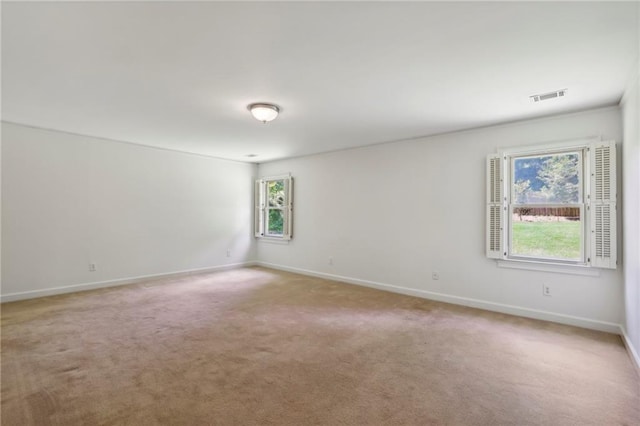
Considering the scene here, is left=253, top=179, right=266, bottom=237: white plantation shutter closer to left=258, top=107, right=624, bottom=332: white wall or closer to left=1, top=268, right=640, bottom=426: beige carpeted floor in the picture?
left=258, top=107, right=624, bottom=332: white wall

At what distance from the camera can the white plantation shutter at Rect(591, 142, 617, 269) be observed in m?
3.19

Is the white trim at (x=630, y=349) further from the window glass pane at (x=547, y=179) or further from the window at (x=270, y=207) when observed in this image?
the window at (x=270, y=207)

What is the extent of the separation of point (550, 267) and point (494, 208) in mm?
910

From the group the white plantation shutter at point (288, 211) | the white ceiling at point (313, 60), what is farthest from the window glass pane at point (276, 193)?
the white ceiling at point (313, 60)

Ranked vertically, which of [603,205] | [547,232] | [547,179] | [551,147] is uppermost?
[551,147]

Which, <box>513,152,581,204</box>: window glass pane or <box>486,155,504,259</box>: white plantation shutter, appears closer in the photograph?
<box>513,152,581,204</box>: window glass pane

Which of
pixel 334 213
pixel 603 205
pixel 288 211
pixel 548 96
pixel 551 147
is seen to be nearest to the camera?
pixel 548 96

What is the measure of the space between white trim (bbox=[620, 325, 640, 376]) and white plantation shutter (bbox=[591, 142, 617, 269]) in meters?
0.66

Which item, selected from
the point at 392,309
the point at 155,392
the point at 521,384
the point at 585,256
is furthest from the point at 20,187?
the point at 585,256

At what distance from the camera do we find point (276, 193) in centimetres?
712

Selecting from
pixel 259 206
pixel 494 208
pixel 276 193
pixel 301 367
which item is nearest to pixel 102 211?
pixel 259 206

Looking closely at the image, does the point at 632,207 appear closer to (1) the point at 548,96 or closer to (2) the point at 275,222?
(1) the point at 548,96

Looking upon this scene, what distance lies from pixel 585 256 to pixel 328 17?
3.66 metres

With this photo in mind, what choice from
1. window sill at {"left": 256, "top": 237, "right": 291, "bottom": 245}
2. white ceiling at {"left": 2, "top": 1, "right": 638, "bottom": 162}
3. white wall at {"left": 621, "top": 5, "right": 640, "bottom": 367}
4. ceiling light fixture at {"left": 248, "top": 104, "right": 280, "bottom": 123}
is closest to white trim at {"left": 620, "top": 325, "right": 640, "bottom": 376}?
white wall at {"left": 621, "top": 5, "right": 640, "bottom": 367}
